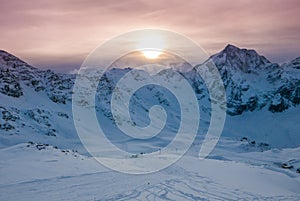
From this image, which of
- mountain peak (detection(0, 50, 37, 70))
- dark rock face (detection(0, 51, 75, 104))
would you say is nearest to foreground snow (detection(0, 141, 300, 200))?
dark rock face (detection(0, 51, 75, 104))

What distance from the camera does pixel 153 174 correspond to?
20.9m

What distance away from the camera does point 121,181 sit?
1822 cm

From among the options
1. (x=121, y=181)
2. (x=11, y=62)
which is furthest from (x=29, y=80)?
(x=121, y=181)

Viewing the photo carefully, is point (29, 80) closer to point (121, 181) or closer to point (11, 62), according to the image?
point (11, 62)

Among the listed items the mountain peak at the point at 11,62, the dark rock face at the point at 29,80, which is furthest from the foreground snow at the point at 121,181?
the mountain peak at the point at 11,62

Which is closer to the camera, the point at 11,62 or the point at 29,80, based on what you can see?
the point at 29,80

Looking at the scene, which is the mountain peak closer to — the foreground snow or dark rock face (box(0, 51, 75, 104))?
dark rock face (box(0, 51, 75, 104))

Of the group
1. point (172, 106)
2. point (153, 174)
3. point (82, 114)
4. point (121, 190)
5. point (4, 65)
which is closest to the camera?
point (121, 190)

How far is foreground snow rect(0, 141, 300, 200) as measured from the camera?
1554 cm

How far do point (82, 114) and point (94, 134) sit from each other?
14.2 metres

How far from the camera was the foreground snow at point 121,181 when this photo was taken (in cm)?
1554

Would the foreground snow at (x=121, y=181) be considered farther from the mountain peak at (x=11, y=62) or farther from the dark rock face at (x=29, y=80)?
the mountain peak at (x=11, y=62)

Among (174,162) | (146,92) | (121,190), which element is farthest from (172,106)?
(121,190)

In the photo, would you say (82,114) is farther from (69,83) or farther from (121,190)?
(121,190)
